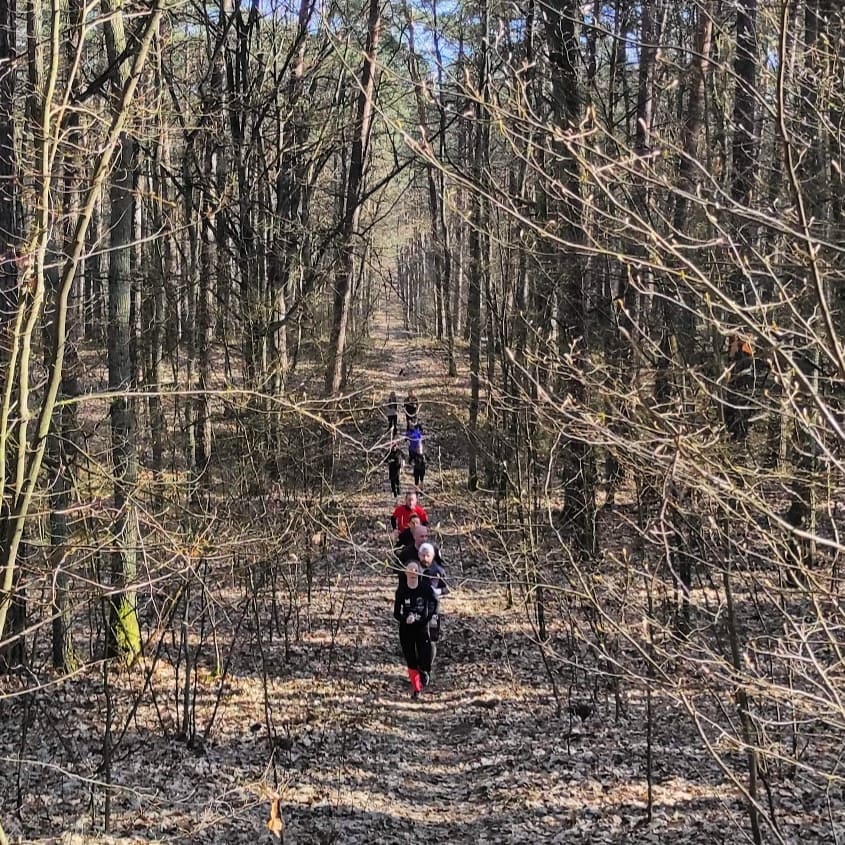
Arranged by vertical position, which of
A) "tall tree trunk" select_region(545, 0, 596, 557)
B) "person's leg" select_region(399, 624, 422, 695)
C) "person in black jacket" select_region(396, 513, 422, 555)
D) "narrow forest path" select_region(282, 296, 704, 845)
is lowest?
"narrow forest path" select_region(282, 296, 704, 845)

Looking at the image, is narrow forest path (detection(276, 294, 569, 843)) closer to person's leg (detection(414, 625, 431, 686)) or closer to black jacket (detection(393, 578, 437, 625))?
person's leg (detection(414, 625, 431, 686))

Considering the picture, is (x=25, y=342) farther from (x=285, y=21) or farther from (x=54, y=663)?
(x=285, y=21)

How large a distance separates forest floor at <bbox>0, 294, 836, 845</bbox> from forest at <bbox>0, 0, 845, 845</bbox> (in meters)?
0.04

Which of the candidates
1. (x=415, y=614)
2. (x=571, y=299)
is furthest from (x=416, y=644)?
(x=571, y=299)

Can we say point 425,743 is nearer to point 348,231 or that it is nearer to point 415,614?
point 415,614

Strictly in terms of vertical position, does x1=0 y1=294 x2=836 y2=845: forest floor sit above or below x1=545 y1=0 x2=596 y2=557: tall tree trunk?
below

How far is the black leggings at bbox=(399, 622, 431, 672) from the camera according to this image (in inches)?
Answer: 313

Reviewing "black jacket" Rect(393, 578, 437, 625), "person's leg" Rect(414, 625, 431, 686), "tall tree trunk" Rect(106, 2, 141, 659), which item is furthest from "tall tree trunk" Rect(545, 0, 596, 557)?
"tall tree trunk" Rect(106, 2, 141, 659)

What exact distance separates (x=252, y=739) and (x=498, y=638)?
3409 millimetres

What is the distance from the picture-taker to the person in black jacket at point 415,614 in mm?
7922

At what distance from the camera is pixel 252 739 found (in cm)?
762

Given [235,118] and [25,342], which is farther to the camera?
[235,118]

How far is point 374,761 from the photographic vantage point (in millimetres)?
7164

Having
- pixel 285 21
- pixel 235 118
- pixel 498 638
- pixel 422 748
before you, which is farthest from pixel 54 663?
pixel 285 21
